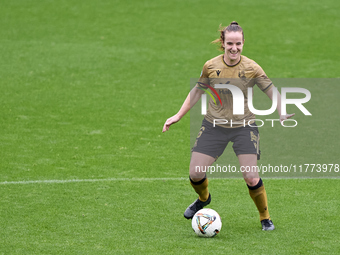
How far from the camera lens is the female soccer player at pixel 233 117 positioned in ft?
23.0

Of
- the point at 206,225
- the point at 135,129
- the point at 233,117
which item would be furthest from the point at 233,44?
the point at 135,129

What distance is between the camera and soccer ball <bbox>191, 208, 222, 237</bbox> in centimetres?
694

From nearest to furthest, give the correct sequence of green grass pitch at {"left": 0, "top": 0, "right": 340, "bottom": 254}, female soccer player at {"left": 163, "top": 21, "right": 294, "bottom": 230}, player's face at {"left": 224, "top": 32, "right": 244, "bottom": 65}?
player's face at {"left": 224, "top": 32, "right": 244, "bottom": 65} → female soccer player at {"left": 163, "top": 21, "right": 294, "bottom": 230} → green grass pitch at {"left": 0, "top": 0, "right": 340, "bottom": 254}

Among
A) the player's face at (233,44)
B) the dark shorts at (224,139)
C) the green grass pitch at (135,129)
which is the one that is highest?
the player's face at (233,44)

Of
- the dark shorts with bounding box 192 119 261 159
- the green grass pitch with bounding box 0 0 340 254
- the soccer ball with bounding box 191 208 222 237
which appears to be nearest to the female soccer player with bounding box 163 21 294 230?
the dark shorts with bounding box 192 119 261 159

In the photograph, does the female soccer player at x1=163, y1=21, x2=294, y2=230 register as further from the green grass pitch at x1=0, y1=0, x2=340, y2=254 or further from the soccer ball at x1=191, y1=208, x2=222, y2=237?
the green grass pitch at x1=0, y1=0, x2=340, y2=254

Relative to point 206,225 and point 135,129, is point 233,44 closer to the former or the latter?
point 206,225

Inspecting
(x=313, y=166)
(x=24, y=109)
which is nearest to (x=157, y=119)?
(x=24, y=109)

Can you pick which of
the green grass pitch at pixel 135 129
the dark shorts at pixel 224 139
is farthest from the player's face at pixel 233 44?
the green grass pitch at pixel 135 129

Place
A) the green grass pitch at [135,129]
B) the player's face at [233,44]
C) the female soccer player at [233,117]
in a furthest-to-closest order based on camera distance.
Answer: the green grass pitch at [135,129], the female soccer player at [233,117], the player's face at [233,44]

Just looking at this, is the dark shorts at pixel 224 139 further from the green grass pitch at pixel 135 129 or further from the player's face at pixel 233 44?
the green grass pitch at pixel 135 129

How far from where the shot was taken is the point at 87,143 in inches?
474

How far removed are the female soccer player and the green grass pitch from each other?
660 mm

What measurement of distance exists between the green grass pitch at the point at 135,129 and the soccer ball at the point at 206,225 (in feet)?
0.34
